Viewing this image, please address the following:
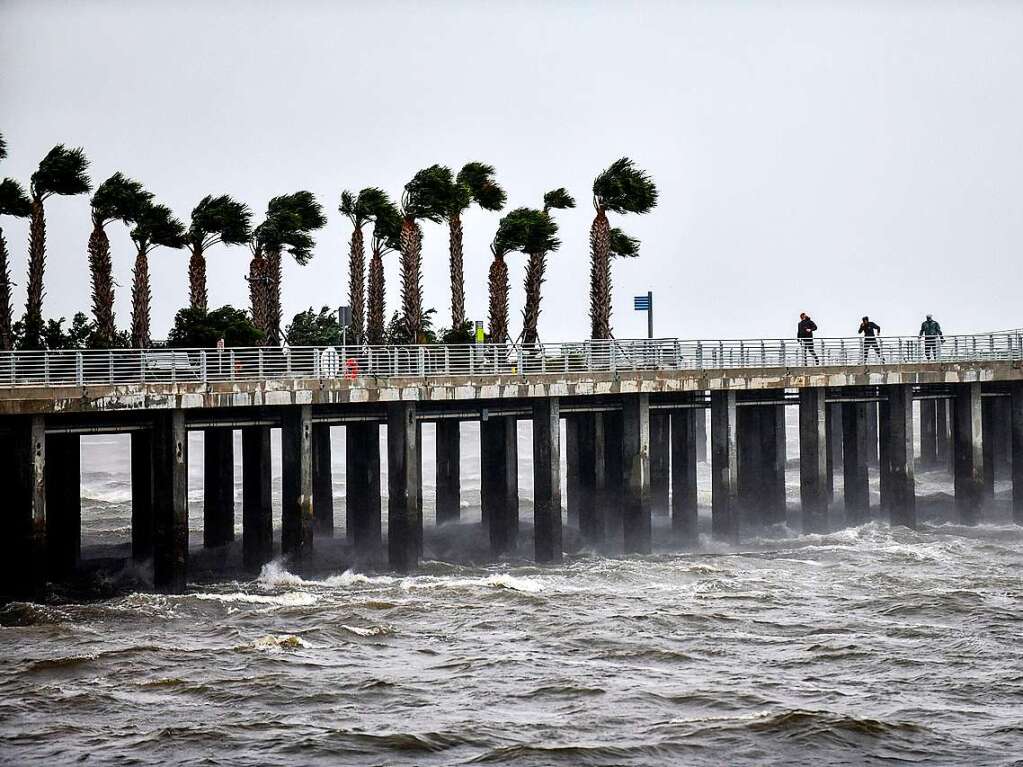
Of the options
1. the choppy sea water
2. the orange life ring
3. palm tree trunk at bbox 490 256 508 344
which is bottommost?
the choppy sea water

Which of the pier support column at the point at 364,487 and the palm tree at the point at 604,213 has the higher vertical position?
the palm tree at the point at 604,213

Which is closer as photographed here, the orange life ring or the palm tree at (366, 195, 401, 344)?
the orange life ring

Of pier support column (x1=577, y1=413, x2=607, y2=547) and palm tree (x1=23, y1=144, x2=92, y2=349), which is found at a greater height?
palm tree (x1=23, y1=144, x2=92, y2=349)

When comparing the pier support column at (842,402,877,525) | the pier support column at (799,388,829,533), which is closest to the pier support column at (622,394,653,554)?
the pier support column at (799,388,829,533)

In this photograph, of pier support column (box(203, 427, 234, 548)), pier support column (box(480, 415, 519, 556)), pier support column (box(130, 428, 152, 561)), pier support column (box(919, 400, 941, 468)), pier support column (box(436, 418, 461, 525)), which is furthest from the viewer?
pier support column (box(919, 400, 941, 468))

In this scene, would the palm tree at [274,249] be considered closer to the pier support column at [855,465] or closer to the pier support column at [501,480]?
the pier support column at [501,480]

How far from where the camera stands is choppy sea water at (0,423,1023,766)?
2145 centimetres

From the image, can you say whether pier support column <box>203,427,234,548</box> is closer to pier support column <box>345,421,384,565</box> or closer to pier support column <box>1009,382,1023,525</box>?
pier support column <box>345,421,384,565</box>

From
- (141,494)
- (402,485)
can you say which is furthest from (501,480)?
(141,494)

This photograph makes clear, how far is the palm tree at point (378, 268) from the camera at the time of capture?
52812 millimetres

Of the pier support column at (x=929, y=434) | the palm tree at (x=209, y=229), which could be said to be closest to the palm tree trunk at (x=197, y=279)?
the palm tree at (x=209, y=229)

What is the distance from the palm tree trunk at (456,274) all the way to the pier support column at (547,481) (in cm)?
1243

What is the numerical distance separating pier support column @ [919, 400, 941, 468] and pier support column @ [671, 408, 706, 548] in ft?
88.8

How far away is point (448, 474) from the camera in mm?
50188
